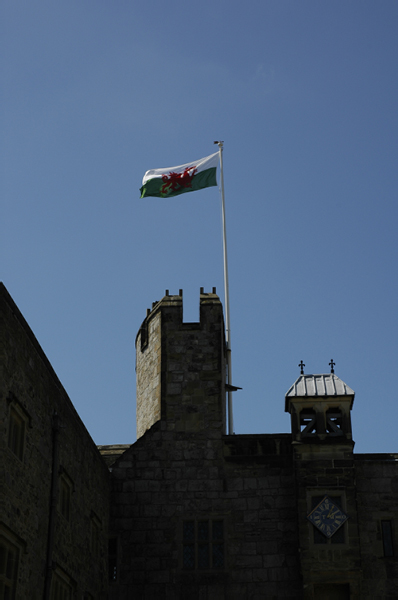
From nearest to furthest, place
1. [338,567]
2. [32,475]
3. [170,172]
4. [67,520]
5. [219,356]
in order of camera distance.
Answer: [32,475] < [67,520] < [338,567] < [219,356] < [170,172]

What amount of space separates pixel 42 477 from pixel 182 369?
797 centimetres

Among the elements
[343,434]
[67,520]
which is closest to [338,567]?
[343,434]

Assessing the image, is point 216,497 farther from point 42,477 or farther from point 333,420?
point 42,477

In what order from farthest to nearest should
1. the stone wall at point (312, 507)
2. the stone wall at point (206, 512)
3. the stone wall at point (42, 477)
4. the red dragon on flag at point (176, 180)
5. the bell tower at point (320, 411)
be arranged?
the red dragon on flag at point (176, 180) → the bell tower at point (320, 411) → the stone wall at point (206, 512) → the stone wall at point (312, 507) → the stone wall at point (42, 477)

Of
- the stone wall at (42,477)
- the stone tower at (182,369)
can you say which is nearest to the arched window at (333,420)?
the stone tower at (182,369)

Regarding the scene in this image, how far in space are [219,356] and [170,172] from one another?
7.43 m

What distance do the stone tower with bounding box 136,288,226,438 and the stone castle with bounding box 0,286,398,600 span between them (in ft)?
0.10

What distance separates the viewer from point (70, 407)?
20.6 m

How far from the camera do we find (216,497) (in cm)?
2402

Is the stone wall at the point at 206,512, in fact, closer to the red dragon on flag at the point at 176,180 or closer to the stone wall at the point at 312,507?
the stone wall at the point at 312,507

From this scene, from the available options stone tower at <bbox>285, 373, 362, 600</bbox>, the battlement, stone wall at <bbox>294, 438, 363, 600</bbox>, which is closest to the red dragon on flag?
the battlement

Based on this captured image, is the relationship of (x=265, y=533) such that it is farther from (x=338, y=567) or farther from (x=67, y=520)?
(x=67, y=520)

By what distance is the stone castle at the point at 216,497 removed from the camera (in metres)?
22.5

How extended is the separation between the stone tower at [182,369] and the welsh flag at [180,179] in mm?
4670
